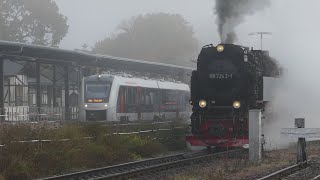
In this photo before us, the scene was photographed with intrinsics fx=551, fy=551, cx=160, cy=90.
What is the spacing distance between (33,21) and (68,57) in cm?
4710

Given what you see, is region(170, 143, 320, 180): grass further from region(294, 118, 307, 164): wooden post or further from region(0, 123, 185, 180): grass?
region(0, 123, 185, 180): grass

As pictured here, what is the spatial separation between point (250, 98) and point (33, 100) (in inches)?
1144

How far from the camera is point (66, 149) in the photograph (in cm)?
1581

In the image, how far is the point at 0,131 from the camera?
15039mm

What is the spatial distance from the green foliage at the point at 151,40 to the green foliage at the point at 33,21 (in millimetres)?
13117

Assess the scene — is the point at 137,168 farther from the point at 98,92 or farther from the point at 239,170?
the point at 98,92

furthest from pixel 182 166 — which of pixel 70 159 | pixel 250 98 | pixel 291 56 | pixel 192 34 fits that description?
pixel 192 34

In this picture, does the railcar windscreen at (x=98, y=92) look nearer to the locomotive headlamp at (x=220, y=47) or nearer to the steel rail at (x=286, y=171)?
the locomotive headlamp at (x=220, y=47)

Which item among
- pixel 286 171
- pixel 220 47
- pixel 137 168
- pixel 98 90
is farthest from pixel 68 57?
pixel 286 171

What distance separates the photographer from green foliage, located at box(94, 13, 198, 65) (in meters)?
89.9

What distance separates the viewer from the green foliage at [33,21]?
7456 cm

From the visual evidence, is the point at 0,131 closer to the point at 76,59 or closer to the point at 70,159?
the point at 70,159

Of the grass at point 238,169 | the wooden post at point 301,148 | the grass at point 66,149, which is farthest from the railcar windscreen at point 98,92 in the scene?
the wooden post at point 301,148

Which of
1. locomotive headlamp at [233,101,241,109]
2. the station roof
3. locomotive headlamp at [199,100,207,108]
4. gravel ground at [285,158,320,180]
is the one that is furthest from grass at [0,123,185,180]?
the station roof
